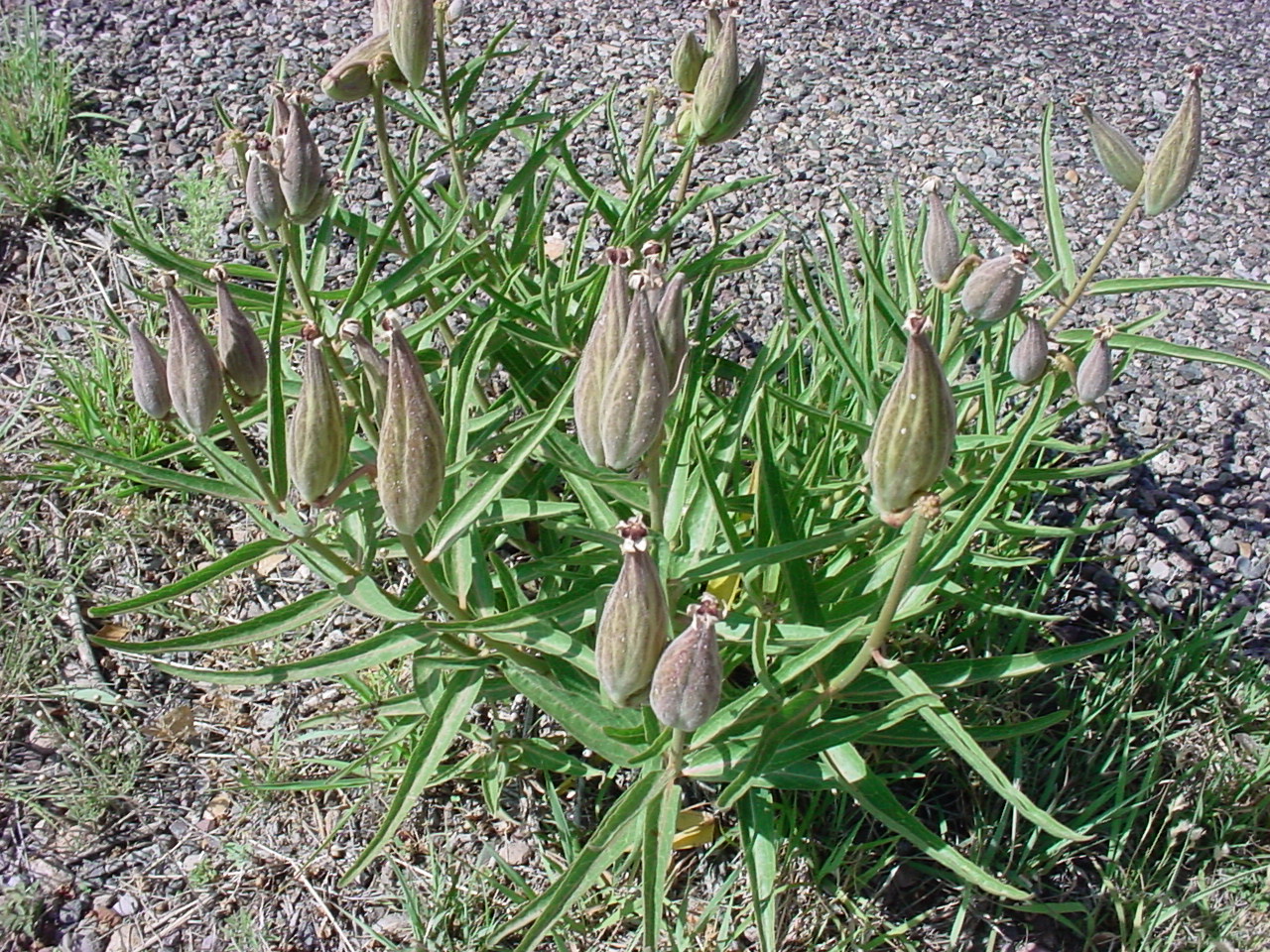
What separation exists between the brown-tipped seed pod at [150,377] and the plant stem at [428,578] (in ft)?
1.39

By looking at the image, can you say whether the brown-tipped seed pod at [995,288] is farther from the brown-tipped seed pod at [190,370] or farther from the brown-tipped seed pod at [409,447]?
the brown-tipped seed pod at [190,370]

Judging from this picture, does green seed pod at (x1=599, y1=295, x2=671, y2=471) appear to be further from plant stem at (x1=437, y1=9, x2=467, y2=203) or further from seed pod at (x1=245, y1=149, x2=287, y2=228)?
plant stem at (x1=437, y1=9, x2=467, y2=203)

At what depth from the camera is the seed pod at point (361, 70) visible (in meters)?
2.22

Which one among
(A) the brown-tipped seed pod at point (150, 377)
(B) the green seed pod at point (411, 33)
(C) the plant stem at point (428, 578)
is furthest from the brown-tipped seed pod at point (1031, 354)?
(A) the brown-tipped seed pod at point (150, 377)

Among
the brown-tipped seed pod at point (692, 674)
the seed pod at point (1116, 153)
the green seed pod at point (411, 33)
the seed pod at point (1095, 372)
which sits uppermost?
the green seed pod at point (411, 33)

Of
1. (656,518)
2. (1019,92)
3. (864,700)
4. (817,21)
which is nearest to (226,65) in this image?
(817,21)

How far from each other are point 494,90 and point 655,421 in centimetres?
304

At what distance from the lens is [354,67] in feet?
7.33

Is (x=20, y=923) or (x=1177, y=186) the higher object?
(x=1177, y=186)

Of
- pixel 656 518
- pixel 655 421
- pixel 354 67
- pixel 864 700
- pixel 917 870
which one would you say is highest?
pixel 354 67

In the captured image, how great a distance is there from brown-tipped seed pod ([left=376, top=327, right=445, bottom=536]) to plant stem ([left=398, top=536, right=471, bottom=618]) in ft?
0.28

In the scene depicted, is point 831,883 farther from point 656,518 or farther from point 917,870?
point 656,518

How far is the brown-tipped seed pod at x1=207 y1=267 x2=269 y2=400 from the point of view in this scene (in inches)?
69.4

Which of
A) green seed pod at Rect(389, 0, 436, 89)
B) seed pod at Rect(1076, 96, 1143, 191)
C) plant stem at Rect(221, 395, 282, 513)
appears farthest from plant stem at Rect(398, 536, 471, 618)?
seed pod at Rect(1076, 96, 1143, 191)
